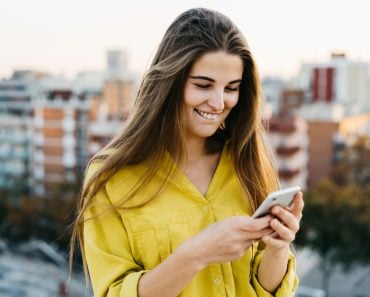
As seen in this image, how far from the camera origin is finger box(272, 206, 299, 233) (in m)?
1.08

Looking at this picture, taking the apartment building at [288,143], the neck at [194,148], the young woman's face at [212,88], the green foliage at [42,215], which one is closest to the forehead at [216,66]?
the young woman's face at [212,88]

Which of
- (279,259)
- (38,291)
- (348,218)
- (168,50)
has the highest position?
(168,50)

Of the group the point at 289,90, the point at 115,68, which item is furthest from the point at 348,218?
the point at 115,68

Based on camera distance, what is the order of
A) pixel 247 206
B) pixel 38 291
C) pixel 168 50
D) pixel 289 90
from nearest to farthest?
pixel 168 50 → pixel 247 206 → pixel 38 291 → pixel 289 90

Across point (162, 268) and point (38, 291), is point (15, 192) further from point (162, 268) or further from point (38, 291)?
point (162, 268)

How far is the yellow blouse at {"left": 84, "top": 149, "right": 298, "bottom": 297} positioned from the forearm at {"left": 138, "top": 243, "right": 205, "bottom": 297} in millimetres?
27

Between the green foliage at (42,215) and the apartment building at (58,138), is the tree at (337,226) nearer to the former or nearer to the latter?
the green foliage at (42,215)

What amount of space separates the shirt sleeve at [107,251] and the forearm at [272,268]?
0.27 meters

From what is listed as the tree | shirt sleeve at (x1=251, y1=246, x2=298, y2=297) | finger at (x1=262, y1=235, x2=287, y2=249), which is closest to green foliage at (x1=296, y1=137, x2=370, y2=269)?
the tree

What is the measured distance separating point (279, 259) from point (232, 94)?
1.16 feet

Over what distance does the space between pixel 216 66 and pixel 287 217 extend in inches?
12.8

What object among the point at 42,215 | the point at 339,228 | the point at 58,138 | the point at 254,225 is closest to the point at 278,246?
the point at 254,225

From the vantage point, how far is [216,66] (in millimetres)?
1187

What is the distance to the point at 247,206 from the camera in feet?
4.34
